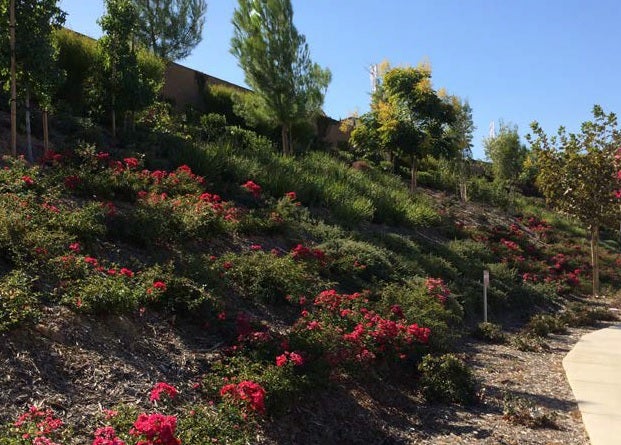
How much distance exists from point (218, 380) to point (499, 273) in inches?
419

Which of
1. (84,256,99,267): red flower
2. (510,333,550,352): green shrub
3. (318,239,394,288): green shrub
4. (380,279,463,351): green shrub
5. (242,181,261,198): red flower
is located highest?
(242,181,261,198): red flower

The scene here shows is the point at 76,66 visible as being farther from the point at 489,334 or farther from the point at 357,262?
the point at 489,334

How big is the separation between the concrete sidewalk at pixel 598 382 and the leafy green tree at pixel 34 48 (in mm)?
8819

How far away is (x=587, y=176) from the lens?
16.7 m

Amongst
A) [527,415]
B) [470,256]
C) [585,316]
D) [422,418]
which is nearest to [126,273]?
[422,418]

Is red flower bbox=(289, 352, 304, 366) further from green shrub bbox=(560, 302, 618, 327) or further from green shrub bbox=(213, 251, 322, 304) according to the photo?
green shrub bbox=(560, 302, 618, 327)

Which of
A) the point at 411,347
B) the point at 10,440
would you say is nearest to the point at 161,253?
the point at 411,347

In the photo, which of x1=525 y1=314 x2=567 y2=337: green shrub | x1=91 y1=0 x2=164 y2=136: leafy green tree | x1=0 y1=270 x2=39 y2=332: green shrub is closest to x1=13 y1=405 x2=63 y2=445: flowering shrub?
x1=0 y1=270 x2=39 y2=332: green shrub

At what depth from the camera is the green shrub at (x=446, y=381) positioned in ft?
20.9

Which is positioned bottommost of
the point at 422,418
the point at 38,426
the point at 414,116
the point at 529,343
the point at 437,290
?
the point at 529,343

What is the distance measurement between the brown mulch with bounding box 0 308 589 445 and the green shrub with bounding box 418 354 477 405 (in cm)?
12

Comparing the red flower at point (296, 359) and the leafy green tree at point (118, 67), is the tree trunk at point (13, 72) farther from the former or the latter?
the red flower at point (296, 359)

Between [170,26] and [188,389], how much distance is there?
18.1 m

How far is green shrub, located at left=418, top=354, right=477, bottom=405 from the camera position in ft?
20.9
